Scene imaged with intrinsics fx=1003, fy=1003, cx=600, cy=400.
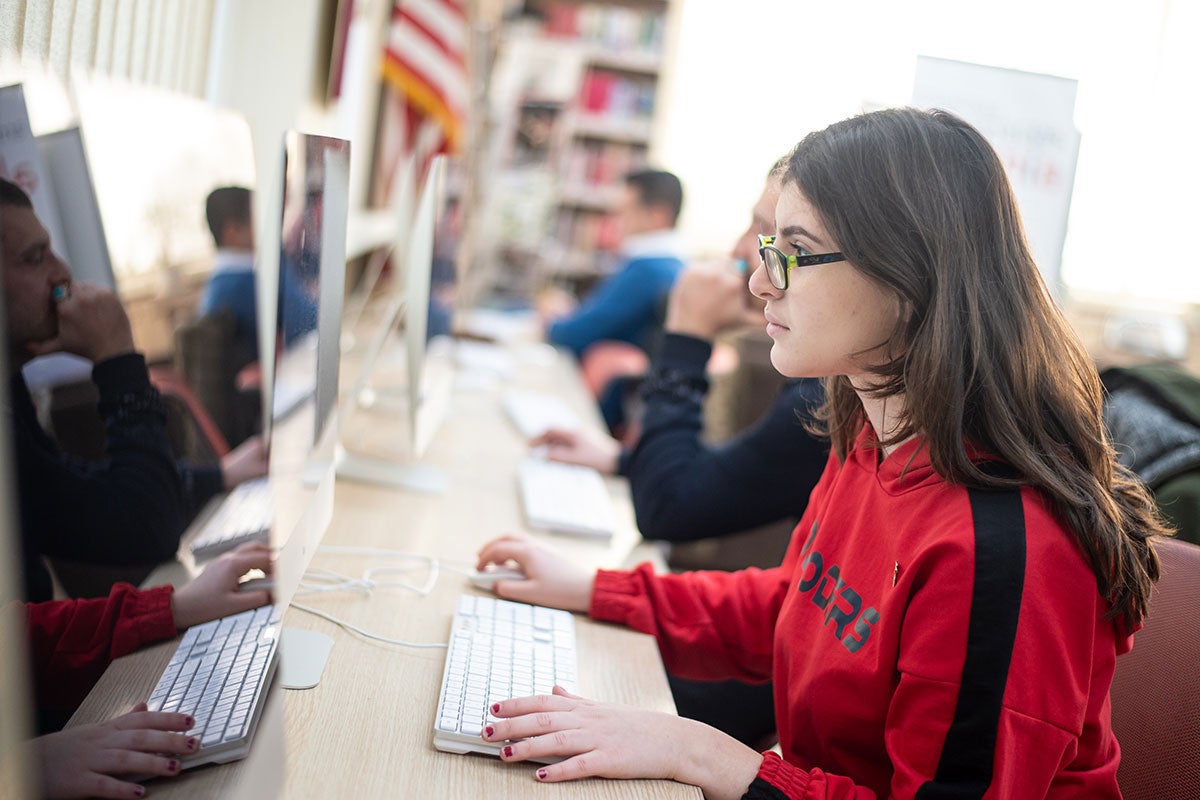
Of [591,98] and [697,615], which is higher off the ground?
[591,98]

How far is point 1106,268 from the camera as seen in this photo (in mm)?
5488

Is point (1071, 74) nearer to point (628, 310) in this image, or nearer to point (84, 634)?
point (628, 310)

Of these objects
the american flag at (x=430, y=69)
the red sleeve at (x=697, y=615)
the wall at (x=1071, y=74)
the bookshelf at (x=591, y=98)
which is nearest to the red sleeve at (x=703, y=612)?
the red sleeve at (x=697, y=615)

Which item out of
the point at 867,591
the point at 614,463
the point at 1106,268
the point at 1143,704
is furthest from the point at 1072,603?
the point at 1106,268

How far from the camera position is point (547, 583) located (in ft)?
3.86

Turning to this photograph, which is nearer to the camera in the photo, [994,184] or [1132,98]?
[994,184]

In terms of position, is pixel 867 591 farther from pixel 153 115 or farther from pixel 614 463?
pixel 614 463

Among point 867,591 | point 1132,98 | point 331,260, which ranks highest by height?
point 1132,98

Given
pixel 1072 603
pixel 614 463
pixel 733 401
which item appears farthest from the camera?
pixel 733 401

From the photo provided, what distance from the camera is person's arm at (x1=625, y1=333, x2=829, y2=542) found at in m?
1.46

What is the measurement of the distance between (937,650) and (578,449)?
44.6 inches

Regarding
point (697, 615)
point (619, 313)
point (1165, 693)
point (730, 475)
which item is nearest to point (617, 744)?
point (697, 615)

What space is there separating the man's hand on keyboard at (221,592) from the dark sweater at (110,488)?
34mm

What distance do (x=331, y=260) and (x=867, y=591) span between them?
0.60m
